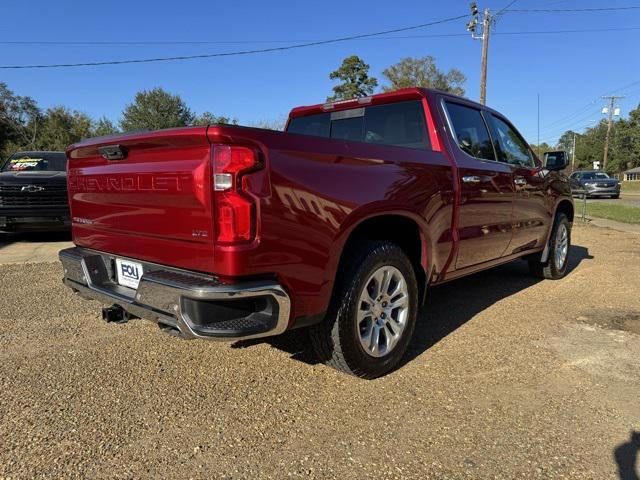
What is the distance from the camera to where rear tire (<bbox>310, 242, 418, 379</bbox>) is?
2.97 m

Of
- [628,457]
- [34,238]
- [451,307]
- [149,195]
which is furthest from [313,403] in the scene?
[34,238]

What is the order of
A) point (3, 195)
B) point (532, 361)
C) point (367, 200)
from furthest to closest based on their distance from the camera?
point (3, 195) < point (532, 361) < point (367, 200)

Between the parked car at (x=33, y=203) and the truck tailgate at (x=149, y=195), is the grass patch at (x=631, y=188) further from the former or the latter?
the truck tailgate at (x=149, y=195)

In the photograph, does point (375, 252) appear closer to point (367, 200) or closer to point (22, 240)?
point (367, 200)

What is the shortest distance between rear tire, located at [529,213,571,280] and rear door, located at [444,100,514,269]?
1.64m

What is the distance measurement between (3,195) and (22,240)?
1510 mm

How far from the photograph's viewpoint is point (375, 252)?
3111 mm

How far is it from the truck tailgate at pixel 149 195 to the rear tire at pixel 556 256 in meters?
4.85

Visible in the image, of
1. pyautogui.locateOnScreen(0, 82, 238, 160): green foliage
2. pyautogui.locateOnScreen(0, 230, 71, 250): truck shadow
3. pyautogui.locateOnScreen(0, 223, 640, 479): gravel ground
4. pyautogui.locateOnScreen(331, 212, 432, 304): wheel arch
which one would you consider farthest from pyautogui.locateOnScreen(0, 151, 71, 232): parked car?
pyautogui.locateOnScreen(0, 82, 238, 160): green foliage

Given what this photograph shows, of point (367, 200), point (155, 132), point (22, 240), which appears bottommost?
point (22, 240)

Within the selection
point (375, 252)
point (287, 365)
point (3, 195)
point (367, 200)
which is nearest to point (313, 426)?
point (287, 365)

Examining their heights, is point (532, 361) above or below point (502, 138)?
below

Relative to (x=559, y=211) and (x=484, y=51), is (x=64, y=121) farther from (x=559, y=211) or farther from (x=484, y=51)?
(x=559, y=211)

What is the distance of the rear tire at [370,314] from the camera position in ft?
9.74
